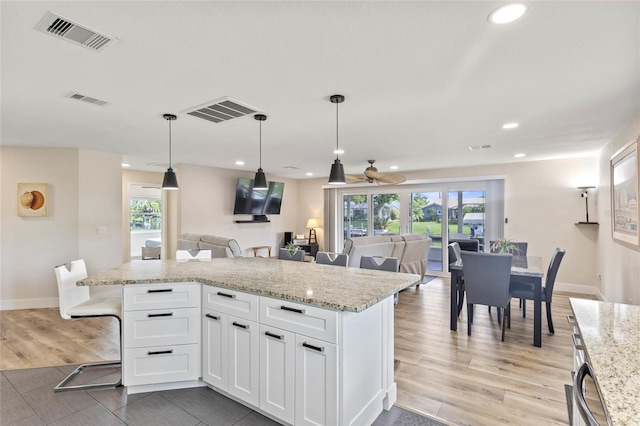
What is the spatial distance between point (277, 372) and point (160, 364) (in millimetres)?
1075

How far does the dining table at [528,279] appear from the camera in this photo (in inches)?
131

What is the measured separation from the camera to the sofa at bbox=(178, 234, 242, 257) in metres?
5.09

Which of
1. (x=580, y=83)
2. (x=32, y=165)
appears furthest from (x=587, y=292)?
(x=32, y=165)

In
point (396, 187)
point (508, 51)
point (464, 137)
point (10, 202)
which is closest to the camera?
point (508, 51)

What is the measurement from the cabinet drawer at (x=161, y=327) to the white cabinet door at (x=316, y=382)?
1030 millimetres

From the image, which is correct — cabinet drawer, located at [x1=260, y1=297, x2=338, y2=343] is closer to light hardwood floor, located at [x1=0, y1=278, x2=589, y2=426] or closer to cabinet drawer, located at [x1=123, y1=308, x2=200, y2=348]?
cabinet drawer, located at [x1=123, y1=308, x2=200, y2=348]

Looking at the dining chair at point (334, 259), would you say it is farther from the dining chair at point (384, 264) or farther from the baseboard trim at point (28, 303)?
the baseboard trim at point (28, 303)

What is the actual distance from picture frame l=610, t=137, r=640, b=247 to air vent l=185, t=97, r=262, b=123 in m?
3.62

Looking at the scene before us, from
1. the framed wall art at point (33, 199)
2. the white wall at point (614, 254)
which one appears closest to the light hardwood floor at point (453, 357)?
the white wall at point (614, 254)

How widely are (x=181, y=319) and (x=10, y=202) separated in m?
4.27

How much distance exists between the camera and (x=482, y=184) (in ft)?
21.6

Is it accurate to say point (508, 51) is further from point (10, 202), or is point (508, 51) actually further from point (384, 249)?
point (10, 202)

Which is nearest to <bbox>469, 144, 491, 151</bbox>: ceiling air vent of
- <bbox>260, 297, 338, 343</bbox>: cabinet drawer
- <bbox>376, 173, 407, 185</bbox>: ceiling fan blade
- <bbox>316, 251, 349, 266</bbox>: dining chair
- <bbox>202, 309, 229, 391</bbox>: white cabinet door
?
<bbox>376, 173, 407, 185</bbox>: ceiling fan blade

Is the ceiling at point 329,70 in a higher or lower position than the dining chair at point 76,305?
higher
